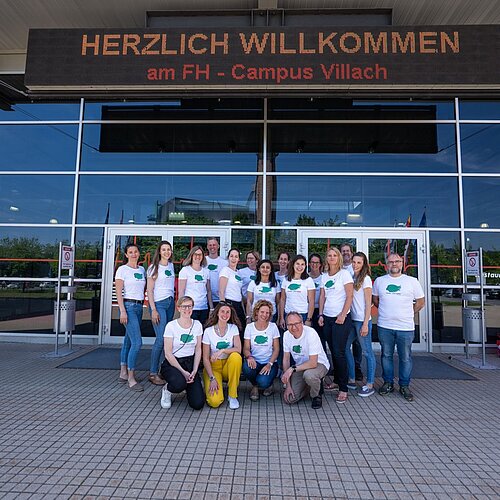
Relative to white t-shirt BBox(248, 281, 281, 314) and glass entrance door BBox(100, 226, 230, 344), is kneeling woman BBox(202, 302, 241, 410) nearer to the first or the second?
white t-shirt BBox(248, 281, 281, 314)

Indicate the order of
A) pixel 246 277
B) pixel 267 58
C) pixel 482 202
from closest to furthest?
pixel 246 277
pixel 267 58
pixel 482 202

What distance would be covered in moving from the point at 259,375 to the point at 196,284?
1459 mm

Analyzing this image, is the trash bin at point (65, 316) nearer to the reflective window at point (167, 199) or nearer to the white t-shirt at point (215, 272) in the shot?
the reflective window at point (167, 199)

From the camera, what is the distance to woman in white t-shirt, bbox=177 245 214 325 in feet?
15.4

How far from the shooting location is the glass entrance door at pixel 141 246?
7.11m

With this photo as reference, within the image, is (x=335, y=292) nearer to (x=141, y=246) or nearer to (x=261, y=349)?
(x=261, y=349)

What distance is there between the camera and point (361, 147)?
7422 mm

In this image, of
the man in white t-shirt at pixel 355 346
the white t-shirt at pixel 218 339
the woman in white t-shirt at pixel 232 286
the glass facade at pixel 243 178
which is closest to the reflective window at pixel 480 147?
the glass facade at pixel 243 178

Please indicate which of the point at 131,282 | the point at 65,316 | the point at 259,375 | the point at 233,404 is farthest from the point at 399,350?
the point at 65,316

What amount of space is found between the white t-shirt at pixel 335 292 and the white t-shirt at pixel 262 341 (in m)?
0.75

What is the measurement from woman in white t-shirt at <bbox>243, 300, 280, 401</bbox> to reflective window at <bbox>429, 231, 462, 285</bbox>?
14.4ft

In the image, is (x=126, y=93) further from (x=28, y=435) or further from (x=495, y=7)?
(x=495, y=7)

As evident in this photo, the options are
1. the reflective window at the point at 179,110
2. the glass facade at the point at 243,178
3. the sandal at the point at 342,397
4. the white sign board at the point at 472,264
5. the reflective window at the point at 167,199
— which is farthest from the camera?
the reflective window at the point at 179,110

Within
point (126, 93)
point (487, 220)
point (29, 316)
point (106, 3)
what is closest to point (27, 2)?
point (106, 3)
